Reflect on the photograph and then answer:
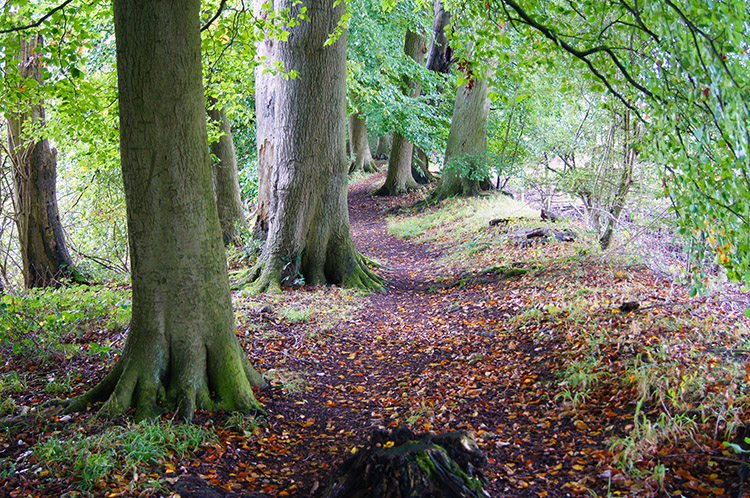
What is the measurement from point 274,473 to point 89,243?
12952 mm

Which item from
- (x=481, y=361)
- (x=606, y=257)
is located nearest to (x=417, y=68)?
(x=606, y=257)

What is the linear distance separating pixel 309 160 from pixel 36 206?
540 cm

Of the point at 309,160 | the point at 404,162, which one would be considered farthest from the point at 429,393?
the point at 404,162

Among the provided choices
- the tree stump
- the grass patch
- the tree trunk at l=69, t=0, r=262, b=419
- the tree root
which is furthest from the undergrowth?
the grass patch

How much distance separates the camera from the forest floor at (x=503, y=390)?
3352 millimetres

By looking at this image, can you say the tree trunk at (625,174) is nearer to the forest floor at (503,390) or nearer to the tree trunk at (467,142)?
the forest floor at (503,390)

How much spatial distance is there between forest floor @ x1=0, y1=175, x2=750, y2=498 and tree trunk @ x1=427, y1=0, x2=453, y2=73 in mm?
11510

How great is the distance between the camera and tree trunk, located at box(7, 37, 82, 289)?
370 inches

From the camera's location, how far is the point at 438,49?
60.3 ft

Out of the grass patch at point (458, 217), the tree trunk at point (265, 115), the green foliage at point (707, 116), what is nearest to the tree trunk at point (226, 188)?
the tree trunk at point (265, 115)

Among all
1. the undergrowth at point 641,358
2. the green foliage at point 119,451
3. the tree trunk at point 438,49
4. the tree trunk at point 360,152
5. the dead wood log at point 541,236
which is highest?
the tree trunk at point 438,49

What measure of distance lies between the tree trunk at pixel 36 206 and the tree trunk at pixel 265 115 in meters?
3.93

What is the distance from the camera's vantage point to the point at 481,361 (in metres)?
5.61

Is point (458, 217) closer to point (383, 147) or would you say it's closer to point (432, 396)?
point (432, 396)
